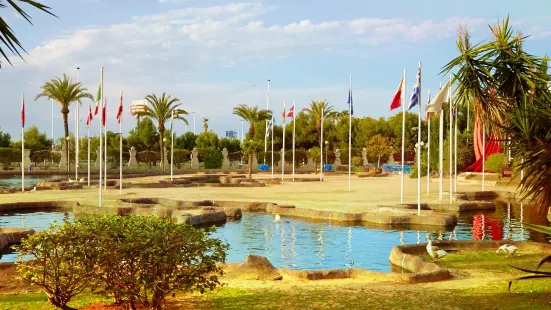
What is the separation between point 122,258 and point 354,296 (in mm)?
3571

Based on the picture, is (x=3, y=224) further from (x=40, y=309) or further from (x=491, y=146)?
(x=491, y=146)

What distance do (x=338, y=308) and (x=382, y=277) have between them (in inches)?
121

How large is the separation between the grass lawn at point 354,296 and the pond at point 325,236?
11.4 feet

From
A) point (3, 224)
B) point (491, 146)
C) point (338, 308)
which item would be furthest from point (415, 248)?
point (491, 146)

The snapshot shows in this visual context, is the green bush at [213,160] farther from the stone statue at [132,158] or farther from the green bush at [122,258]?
the green bush at [122,258]

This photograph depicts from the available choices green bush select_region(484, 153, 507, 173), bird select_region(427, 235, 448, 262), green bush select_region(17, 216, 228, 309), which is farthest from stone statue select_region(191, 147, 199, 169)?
green bush select_region(17, 216, 228, 309)

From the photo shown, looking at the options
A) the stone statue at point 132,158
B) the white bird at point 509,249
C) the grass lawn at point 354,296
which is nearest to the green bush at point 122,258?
the grass lawn at point 354,296

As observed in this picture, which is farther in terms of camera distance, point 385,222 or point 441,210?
point 441,210

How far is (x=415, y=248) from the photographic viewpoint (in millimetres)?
15172

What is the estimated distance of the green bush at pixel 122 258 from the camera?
298 inches

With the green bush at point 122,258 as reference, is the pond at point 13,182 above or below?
below

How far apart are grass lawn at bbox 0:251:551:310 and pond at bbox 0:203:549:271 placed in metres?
3.47

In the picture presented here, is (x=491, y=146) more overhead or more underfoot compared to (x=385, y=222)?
more overhead

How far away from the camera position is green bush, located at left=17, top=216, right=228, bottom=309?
7.56 m
